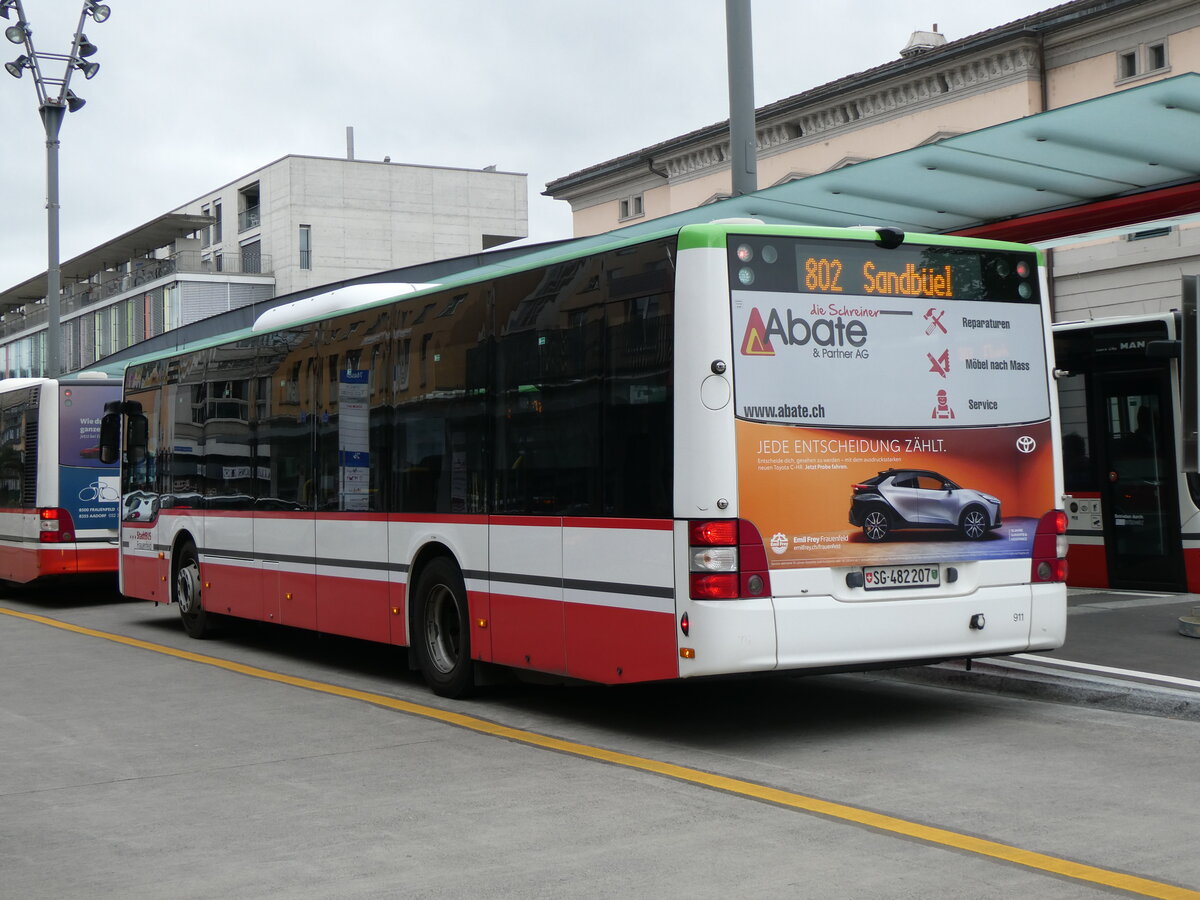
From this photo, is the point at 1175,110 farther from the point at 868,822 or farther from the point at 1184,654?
the point at 868,822

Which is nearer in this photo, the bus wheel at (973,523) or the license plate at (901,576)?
the license plate at (901,576)

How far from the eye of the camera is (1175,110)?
10859 mm

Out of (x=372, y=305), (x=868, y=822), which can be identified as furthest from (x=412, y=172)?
(x=868, y=822)

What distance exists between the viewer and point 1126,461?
52.9 feet

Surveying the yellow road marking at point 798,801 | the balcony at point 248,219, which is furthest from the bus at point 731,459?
the balcony at point 248,219

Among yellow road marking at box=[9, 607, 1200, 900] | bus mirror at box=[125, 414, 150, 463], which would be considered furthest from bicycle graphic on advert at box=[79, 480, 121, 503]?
yellow road marking at box=[9, 607, 1200, 900]

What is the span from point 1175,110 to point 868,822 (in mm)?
6646

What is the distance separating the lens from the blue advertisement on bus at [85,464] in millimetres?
19641

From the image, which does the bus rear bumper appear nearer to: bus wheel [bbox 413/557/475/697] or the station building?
bus wheel [bbox 413/557/475/697]

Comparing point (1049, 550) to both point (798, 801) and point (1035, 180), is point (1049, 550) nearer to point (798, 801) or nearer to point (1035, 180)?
point (798, 801)

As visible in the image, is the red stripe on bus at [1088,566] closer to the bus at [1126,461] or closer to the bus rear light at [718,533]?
the bus at [1126,461]

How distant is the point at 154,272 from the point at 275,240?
20.7 ft

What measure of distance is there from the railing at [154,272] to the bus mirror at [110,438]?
199ft

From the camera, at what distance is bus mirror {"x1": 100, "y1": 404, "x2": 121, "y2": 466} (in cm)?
1666
